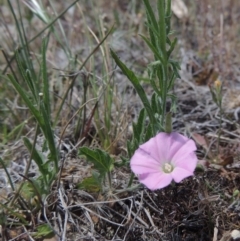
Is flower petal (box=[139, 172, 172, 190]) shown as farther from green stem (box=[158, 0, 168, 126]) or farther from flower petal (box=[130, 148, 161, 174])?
green stem (box=[158, 0, 168, 126])

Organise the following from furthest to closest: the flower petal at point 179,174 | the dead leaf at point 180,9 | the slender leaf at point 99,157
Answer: the dead leaf at point 180,9 → the slender leaf at point 99,157 → the flower petal at point 179,174

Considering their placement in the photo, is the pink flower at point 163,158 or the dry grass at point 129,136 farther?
the dry grass at point 129,136

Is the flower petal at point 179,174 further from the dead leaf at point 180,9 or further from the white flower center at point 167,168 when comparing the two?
the dead leaf at point 180,9

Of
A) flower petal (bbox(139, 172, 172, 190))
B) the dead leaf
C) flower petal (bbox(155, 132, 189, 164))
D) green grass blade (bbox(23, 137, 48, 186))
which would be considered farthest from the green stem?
the dead leaf

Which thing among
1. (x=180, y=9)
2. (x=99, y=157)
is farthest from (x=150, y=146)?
(x=180, y=9)

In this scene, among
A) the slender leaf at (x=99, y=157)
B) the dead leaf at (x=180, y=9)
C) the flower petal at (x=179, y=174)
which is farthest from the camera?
the dead leaf at (x=180, y=9)

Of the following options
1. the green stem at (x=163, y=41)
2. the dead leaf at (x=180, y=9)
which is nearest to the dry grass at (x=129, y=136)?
the dead leaf at (x=180, y=9)

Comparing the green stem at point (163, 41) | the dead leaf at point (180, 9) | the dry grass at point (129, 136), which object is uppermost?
the green stem at point (163, 41)
